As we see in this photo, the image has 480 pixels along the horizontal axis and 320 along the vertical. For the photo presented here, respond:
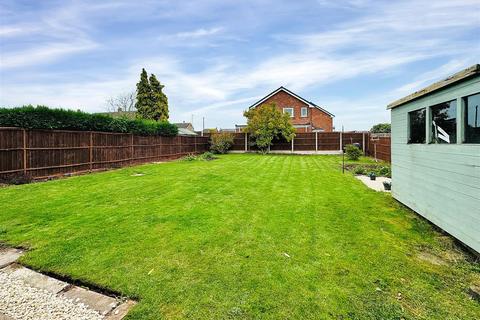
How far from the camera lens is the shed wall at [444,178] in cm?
345

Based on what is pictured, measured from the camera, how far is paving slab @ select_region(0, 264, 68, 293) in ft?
8.61

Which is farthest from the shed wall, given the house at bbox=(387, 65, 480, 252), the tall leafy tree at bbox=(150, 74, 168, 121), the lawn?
the tall leafy tree at bbox=(150, 74, 168, 121)

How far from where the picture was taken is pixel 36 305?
2322 millimetres

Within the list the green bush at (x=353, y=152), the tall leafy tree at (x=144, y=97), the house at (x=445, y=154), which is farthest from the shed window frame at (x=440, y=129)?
the tall leafy tree at (x=144, y=97)

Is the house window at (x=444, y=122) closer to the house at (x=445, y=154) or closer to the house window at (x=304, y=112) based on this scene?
the house at (x=445, y=154)

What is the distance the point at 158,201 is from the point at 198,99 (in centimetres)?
2732

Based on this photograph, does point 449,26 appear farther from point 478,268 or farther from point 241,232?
point 241,232

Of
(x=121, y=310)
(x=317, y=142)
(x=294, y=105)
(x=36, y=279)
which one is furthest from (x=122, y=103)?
(x=121, y=310)

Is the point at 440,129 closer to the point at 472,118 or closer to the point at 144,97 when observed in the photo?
the point at 472,118

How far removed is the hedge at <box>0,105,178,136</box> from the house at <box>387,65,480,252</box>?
1175 cm

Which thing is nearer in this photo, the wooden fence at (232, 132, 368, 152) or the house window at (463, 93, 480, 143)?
the house window at (463, 93, 480, 143)

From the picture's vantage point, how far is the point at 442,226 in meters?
4.25

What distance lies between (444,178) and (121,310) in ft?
16.8

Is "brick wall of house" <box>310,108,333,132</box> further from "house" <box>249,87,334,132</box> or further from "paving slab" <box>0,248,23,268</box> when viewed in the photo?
"paving slab" <box>0,248,23,268</box>
